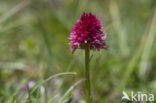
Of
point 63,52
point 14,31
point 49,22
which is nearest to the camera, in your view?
point 63,52

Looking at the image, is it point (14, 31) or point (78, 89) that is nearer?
point (78, 89)

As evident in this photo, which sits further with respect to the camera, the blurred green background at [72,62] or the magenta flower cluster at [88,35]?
the blurred green background at [72,62]

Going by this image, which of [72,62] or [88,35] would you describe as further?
[72,62]

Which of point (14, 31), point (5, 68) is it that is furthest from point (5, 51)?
point (14, 31)

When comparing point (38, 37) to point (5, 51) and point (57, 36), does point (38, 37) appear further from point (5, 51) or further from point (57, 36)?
point (5, 51)

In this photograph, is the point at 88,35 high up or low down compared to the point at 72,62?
up

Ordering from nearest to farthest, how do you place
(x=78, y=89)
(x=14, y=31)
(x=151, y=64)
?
(x=78, y=89), (x=151, y=64), (x=14, y=31)

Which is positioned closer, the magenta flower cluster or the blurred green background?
the magenta flower cluster

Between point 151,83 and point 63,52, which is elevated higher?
point 63,52
